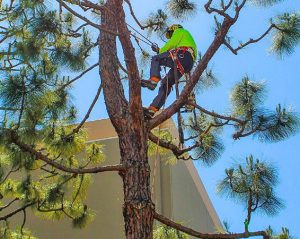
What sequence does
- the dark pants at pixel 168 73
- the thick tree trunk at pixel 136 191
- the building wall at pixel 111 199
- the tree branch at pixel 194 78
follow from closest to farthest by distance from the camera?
1. the thick tree trunk at pixel 136 191
2. the tree branch at pixel 194 78
3. the dark pants at pixel 168 73
4. the building wall at pixel 111 199

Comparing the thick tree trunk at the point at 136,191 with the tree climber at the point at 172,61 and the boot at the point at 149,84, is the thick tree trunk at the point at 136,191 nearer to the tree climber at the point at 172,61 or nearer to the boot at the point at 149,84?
the tree climber at the point at 172,61

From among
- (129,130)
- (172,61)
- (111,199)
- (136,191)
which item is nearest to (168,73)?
(172,61)

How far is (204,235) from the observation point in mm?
3242

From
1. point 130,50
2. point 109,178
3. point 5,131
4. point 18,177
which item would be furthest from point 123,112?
point 18,177

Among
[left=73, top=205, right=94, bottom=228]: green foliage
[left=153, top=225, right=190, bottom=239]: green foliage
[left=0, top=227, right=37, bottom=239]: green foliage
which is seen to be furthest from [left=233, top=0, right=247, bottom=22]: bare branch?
[left=0, top=227, right=37, bottom=239]: green foliage

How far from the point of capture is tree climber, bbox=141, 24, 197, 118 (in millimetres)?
3809

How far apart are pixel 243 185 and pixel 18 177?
3305 millimetres

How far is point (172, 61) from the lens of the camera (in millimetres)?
4051

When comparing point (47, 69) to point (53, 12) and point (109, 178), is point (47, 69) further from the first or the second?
point (109, 178)

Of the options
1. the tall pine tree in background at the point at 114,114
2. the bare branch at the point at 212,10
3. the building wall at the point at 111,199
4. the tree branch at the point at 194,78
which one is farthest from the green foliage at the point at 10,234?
the bare branch at the point at 212,10

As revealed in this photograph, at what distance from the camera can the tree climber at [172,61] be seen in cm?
381

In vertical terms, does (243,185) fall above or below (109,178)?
below

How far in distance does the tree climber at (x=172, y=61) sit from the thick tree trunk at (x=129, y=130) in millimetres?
185

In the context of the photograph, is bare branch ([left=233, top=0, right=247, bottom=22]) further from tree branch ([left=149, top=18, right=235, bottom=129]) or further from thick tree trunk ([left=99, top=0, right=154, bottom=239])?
thick tree trunk ([left=99, top=0, right=154, bottom=239])
